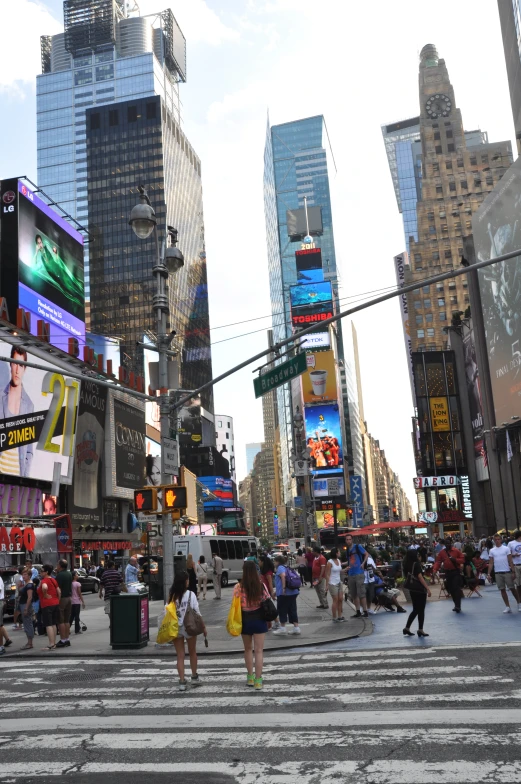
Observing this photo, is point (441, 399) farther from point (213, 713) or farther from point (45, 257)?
point (213, 713)

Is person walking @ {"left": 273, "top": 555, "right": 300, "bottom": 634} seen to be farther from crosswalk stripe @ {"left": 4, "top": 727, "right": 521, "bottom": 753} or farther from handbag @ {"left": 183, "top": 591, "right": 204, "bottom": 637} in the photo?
crosswalk stripe @ {"left": 4, "top": 727, "right": 521, "bottom": 753}

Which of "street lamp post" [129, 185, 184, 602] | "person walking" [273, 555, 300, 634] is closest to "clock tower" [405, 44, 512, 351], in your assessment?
"street lamp post" [129, 185, 184, 602]

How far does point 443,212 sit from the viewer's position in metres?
120

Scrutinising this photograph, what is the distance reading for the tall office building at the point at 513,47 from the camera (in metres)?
58.5

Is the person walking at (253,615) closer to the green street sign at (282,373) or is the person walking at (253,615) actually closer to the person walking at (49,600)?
the green street sign at (282,373)

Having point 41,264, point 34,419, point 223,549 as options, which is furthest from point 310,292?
point 223,549

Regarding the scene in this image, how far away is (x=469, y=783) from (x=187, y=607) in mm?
5588

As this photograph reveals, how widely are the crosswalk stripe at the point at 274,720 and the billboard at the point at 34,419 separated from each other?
1451 inches

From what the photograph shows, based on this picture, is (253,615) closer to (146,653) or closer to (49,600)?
(146,653)

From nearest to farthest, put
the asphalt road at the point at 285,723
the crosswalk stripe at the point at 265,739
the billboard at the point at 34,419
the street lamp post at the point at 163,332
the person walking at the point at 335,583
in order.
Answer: the asphalt road at the point at 285,723 < the crosswalk stripe at the point at 265,739 < the street lamp post at the point at 163,332 < the person walking at the point at 335,583 < the billboard at the point at 34,419

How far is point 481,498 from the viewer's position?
3243 inches


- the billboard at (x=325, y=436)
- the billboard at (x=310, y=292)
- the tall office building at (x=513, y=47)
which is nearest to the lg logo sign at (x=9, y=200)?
the tall office building at (x=513, y=47)

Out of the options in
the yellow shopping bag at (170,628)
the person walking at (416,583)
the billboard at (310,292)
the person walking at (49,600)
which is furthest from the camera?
the billboard at (310,292)

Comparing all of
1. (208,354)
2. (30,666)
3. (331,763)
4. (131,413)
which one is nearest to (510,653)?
(331,763)
